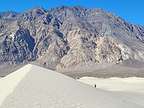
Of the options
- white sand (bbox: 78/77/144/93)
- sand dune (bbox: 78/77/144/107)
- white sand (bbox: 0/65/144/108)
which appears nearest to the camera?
white sand (bbox: 0/65/144/108)

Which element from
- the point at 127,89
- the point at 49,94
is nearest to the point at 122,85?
the point at 127,89

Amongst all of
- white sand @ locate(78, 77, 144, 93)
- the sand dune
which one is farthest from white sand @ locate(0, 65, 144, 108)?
white sand @ locate(78, 77, 144, 93)

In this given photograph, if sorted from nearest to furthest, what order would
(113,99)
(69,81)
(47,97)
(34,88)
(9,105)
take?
(9,105) < (47,97) < (34,88) < (113,99) < (69,81)

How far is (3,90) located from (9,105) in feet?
13.6

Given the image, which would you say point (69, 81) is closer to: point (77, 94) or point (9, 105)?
point (77, 94)

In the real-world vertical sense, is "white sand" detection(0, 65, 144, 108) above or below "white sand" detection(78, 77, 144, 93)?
below

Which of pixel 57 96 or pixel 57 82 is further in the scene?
pixel 57 82

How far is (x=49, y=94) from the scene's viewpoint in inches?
990

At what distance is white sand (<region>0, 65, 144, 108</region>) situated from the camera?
23.4 meters

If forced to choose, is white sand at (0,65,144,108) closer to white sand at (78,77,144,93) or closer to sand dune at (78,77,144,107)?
sand dune at (78,77,144,107)

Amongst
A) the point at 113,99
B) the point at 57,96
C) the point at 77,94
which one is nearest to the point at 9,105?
the point at 57,96

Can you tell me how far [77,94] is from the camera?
2633 cm

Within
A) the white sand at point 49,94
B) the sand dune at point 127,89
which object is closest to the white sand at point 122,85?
the sand dune at point 127,89

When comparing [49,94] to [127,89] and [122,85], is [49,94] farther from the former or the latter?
[122,85]
